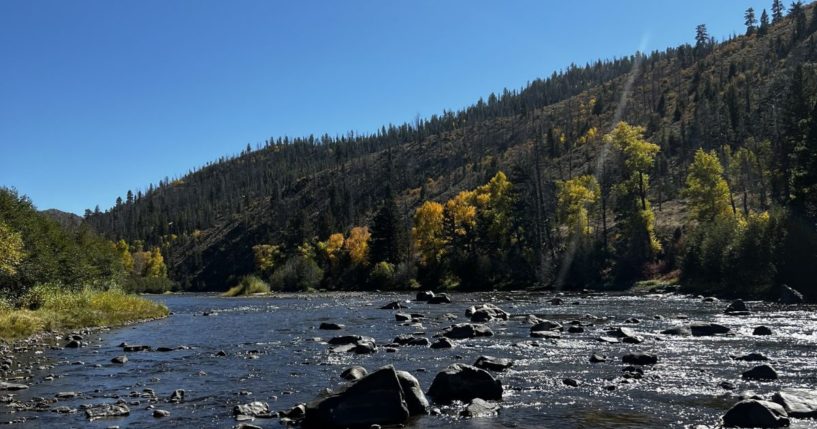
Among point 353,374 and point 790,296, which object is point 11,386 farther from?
point 790,296

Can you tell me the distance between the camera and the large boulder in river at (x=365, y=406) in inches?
625

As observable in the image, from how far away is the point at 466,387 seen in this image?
62.0ft

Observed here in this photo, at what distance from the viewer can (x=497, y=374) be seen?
74.7 ft

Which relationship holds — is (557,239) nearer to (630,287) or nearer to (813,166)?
(630,287)

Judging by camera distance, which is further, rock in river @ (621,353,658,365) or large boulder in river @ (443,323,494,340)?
large boulder in river @ (443,323,494,340)

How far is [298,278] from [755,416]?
121 metres

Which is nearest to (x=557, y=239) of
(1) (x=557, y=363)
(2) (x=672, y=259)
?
(2) (x=672, y=259)

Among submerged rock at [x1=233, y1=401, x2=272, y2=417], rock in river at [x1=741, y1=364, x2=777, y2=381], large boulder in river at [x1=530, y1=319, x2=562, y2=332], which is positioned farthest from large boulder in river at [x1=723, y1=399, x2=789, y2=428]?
large boulder in river at [x1=530, y1=319, x2=562, y2=332]

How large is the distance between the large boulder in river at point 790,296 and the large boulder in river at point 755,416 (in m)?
41.3

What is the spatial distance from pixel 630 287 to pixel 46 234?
6799 cm

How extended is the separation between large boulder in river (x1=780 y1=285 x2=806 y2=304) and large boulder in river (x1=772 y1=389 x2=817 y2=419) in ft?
127

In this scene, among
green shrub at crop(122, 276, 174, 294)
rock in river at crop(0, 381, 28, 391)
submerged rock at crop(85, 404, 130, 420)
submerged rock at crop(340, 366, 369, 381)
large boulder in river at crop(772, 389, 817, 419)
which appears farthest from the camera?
green shrub at crop(122, 276, 174, 294)

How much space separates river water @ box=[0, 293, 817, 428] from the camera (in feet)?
55.2

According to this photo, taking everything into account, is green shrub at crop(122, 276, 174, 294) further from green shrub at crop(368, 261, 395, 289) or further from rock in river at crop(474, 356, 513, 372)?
rock in river at crop(474, 356, 513, 372)
